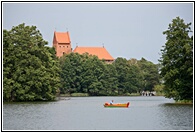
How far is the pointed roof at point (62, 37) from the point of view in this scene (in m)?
158

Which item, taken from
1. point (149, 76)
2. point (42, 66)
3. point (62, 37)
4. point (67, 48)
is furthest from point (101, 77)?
point (62, 37)

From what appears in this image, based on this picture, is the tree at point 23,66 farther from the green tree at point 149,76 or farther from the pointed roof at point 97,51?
the pointed roof at point 97,51

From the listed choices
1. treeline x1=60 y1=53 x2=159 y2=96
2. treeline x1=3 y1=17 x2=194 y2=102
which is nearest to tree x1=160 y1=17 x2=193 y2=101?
treeline x1=3 y1=17 x2=194 y2=102

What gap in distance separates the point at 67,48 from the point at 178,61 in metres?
113

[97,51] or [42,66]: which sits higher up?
[97,51]

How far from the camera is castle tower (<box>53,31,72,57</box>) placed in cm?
15675

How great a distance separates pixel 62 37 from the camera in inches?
6260

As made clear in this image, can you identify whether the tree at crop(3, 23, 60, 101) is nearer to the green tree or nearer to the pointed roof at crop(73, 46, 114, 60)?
the green tree

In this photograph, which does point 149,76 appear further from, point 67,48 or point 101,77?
point 67,48

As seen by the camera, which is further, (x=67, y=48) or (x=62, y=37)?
(x=62, y=37)

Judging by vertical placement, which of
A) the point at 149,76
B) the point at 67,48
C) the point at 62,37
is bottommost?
the point at 149,76

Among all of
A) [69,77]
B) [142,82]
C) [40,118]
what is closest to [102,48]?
[142,82]

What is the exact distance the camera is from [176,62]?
4672cm

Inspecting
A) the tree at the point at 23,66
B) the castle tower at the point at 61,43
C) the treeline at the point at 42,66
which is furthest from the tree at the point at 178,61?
the castle tower at the point at 61,43
